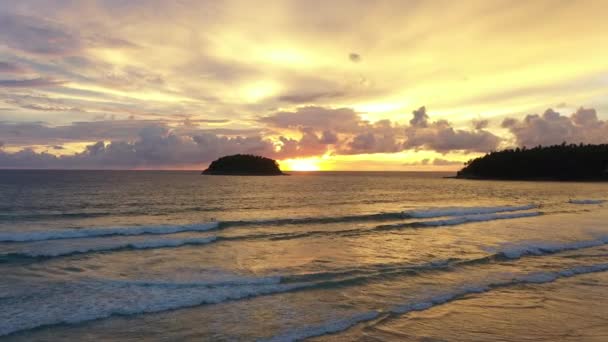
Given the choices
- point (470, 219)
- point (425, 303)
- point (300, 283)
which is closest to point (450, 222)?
point (470, 219)

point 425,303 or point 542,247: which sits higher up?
point 542,247

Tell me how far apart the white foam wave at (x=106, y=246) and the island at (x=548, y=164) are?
138 metres

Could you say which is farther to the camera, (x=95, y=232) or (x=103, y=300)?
(x=95, y=232)

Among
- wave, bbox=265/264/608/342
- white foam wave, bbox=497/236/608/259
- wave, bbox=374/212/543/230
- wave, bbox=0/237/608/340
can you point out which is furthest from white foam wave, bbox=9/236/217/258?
white foam wave, bbox=497/236/608/259

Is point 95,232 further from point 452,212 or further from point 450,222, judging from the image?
point 452,212

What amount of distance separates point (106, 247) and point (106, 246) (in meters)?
0.28

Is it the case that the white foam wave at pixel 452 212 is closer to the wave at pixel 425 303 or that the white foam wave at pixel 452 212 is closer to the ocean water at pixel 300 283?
the ocean water at pixel 300 283

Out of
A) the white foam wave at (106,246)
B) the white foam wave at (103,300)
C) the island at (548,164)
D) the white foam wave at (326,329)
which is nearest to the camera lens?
the white foam wave at (326,329)

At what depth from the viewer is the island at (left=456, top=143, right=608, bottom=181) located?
127812 millimetres

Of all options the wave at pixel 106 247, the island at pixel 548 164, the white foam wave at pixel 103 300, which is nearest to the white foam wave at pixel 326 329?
the white foam wave at pixel 103 300

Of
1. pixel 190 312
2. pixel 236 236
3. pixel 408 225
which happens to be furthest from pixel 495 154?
pixel 190 312

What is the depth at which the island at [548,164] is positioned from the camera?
128m

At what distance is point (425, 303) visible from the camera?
1115 cm

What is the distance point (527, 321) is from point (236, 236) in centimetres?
1592
